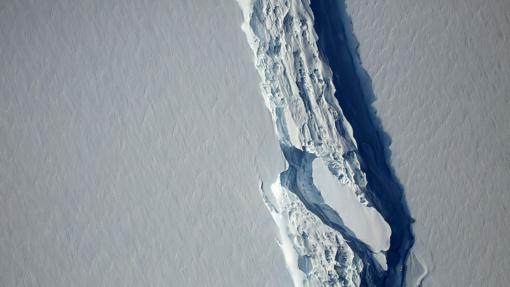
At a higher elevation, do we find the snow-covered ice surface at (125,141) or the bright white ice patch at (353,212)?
the snow-covered ice surface at (125,141)

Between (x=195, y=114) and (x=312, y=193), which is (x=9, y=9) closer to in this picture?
(x=195, y=114)

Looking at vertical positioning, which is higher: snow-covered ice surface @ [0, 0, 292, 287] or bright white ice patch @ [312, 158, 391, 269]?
snow-covered ice surface @ [0, 0, 292, 287]

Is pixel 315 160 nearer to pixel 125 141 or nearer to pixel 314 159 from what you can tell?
pixel 314 159

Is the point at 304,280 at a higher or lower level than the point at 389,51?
lower

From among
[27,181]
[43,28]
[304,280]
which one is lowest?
[304,280]

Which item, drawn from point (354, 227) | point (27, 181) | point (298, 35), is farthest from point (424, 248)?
point (27, 181)
